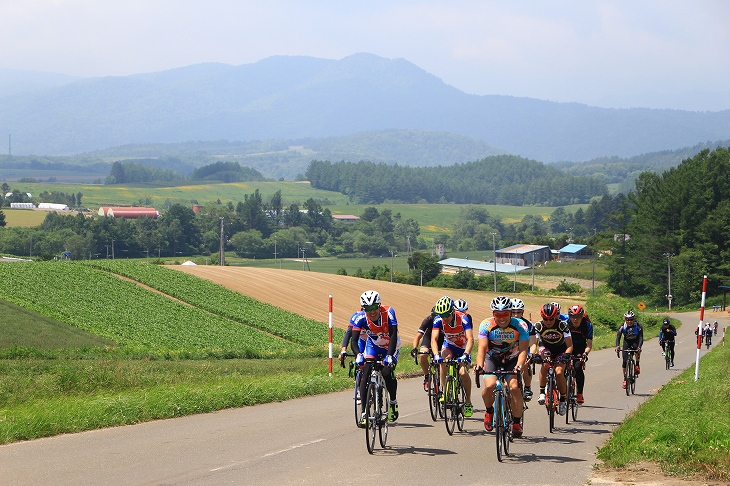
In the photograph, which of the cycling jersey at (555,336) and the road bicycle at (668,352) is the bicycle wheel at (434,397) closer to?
the cycling jersey at (555,336)

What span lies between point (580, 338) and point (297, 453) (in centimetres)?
619

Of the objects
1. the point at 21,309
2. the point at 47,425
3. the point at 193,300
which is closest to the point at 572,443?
the point at 47,425

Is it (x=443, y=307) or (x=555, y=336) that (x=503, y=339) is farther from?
(x=555, y=336)

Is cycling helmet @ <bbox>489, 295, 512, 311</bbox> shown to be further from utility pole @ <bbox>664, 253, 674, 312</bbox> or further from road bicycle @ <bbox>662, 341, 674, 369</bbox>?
→ utility pole @ <bbox>664, 253, 674, 312</bbox>

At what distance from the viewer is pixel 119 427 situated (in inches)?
533

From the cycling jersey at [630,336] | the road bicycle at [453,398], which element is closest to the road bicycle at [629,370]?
the cycling jersey at [630,336]

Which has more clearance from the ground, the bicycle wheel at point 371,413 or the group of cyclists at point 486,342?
the group of cyclists at point 486,342

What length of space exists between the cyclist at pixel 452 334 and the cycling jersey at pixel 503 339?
177 centimetres

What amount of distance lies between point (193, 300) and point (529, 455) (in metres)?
43.9

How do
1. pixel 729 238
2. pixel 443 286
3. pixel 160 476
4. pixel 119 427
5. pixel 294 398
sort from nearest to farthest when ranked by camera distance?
pixel 160 476
pixel 119 427
pixel 294 398
pixel 729 238
pixel 443 286

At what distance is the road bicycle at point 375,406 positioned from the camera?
11469 mm

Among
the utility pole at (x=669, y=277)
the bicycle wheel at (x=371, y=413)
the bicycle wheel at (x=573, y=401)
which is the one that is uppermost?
the bicycle wheel at (x=371, y=413)

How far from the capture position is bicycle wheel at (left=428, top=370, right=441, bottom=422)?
47.1 feet

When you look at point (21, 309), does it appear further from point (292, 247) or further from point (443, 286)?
point (292, 247)
